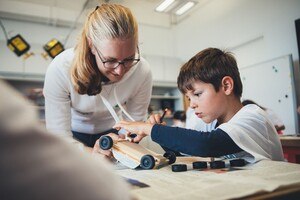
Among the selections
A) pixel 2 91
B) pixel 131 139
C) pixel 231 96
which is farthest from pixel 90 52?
pixel 2 91

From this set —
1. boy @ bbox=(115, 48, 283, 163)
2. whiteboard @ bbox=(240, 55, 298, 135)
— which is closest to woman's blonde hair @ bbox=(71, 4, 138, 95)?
boy @ bbox=(115, 48, 283, 163)

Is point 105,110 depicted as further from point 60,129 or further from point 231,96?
point 231,96

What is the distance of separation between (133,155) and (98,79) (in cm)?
45

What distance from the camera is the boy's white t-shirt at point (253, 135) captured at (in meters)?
0.80

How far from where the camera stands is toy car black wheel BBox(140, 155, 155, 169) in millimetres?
766

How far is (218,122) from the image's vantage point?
1.20 metres

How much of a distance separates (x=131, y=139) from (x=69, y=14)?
4.87 metres

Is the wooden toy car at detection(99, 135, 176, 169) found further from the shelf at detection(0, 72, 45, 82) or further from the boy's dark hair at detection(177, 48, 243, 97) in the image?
the shelf at detection(0, 72, 45, 82)

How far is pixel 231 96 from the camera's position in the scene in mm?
1151

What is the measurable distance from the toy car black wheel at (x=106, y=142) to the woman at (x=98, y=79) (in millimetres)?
269

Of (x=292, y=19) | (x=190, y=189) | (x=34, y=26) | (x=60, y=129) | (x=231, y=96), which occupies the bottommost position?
(x=190, y=189)

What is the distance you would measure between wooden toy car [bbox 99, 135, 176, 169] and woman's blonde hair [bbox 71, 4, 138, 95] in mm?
349

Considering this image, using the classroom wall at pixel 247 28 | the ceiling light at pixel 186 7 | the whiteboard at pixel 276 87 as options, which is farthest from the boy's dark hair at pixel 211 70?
the ceiling light at pixel 186 7

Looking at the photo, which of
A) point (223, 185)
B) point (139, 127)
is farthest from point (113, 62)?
point (223, 185)
